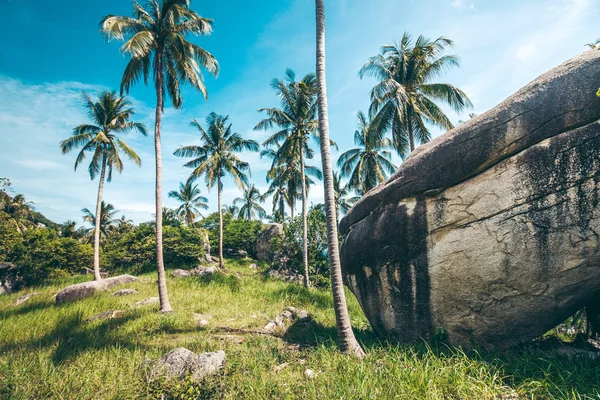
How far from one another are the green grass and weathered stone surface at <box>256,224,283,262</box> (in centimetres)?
1884

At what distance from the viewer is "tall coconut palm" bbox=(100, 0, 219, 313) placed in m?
10.5

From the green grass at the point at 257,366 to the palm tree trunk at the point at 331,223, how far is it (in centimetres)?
43

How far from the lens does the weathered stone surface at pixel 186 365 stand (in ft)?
15.4

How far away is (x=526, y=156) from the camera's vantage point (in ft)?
16.7

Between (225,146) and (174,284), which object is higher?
(225,146)

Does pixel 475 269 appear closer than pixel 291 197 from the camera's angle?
Yes

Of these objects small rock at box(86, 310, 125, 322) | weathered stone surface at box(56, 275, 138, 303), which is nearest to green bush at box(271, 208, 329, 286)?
weathered stone surface at box(56, 275, 138, 303)

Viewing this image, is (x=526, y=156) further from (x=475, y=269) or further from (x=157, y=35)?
(x=157, y=35)

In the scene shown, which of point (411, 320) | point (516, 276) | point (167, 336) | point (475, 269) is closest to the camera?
point (516, 276)

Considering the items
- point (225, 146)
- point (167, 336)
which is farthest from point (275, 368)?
point (225, 146)

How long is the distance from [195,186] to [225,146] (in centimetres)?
1436

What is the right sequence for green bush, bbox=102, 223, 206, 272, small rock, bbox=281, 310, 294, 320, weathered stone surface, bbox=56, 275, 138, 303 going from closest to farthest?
1. small rock, bbox=281, 310, 294, 320
2. weathered stone surface, bbox=56, 275, 138, 303
3. green bush, bbox=102, 223, 206, 272

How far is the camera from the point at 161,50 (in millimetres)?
11531

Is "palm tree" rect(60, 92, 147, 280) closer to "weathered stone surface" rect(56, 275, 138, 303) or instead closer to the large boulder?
"weathered stone surface" rect(56, 275, 138, 303)
